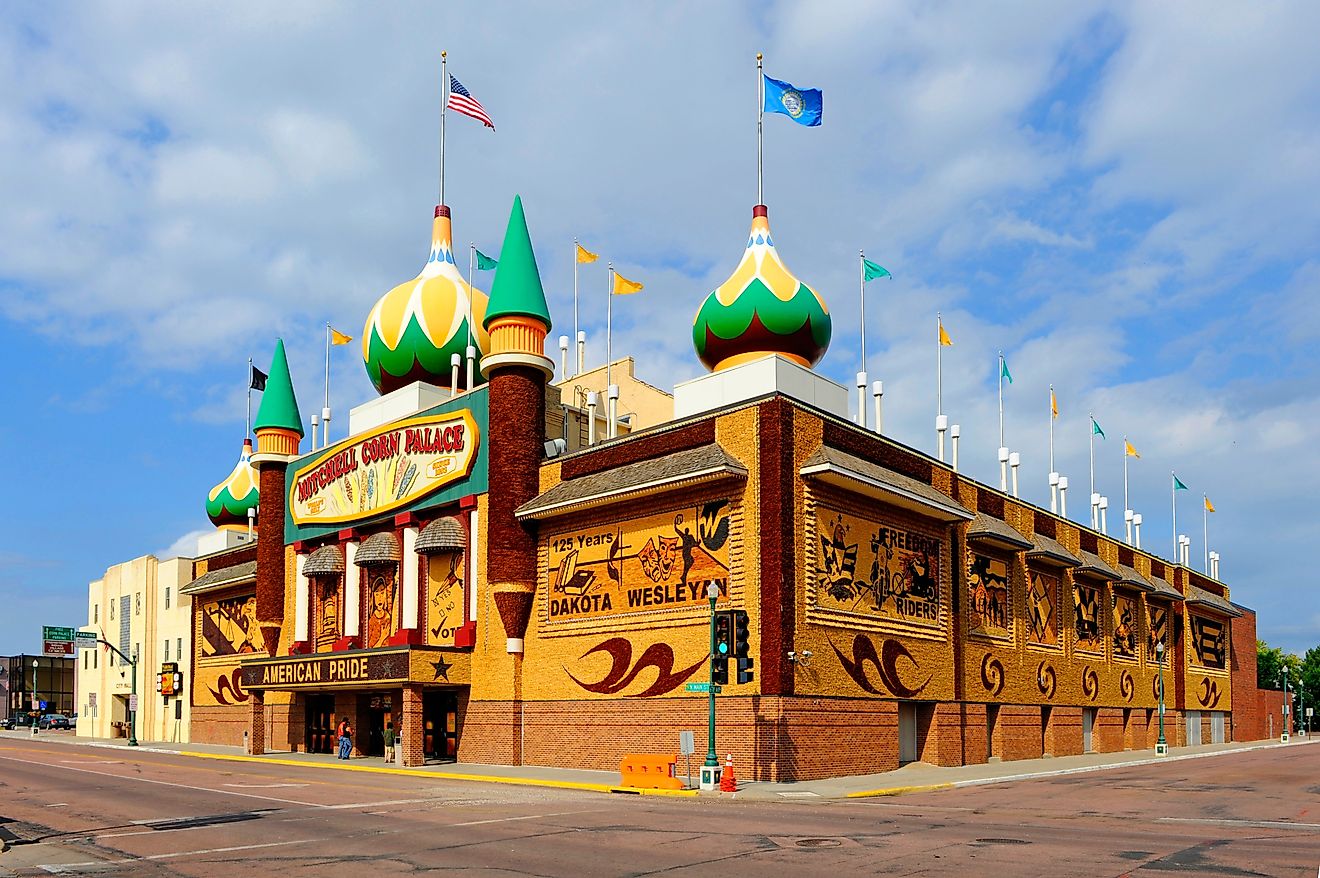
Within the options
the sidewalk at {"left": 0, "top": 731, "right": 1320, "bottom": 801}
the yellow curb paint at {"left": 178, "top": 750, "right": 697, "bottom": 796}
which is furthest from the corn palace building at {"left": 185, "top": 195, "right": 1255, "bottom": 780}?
the yellow curb paint at {"left": 178, "top": 750, "right": 697, "bottom": 796}

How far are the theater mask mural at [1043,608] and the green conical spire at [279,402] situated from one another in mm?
33244

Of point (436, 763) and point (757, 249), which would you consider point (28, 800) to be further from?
point (757, 249)

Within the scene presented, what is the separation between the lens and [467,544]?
4259cm

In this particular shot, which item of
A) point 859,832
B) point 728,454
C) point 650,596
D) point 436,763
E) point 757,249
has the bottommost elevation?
point 436,763

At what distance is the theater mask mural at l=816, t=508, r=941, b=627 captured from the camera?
35469 millimetres

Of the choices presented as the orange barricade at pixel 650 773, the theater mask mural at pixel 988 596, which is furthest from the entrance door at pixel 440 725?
the theater mask mural at pixel 988 596

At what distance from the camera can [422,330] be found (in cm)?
4806

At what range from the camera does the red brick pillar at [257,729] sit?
5072 cm

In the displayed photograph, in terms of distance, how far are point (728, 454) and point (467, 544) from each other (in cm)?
1198

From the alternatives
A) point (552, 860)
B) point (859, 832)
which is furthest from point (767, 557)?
point (552, 860)

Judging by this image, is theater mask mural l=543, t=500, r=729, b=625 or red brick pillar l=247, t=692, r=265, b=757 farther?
red brick pillar l=247, t=692, r=265, b=757

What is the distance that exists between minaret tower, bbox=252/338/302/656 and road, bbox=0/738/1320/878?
19.6 meters

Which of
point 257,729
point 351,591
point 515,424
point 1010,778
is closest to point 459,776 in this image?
point 515,424

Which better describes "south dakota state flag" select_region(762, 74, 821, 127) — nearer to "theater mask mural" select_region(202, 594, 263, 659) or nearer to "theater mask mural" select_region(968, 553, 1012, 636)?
"theater mask mural" select_region(968, 553, 1012, 636)
